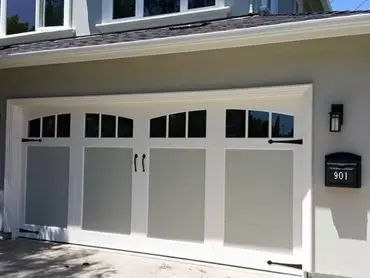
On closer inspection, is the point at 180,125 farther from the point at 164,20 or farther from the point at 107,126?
the point at 164,20

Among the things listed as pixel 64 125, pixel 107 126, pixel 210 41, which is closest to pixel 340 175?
pixel 210 41

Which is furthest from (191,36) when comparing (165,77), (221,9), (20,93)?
(20,93)

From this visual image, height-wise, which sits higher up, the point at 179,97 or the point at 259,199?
the point at 179,97

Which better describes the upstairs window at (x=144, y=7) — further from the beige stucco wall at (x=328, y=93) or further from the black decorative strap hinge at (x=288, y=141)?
the black decorative strap hinge at (x=288, y=141)

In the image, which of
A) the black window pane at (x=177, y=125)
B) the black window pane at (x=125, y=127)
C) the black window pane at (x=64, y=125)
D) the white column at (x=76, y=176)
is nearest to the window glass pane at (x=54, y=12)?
the black window pane at (x=64, y=125)

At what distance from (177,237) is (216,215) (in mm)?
685

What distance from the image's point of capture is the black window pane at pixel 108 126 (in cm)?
711

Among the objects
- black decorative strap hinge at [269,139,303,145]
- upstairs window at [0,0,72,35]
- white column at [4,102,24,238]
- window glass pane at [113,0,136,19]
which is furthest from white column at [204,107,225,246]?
upstairs window at [0,0,72,35]

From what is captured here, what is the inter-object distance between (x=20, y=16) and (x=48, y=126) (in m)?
3.03

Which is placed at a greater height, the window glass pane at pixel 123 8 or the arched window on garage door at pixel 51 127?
the window glass pane at pixel 123 8

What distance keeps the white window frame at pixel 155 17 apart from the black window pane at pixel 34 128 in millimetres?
2046

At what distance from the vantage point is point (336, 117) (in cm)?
527

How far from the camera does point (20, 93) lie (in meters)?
7.78

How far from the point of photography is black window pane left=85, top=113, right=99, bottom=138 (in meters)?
7.26
